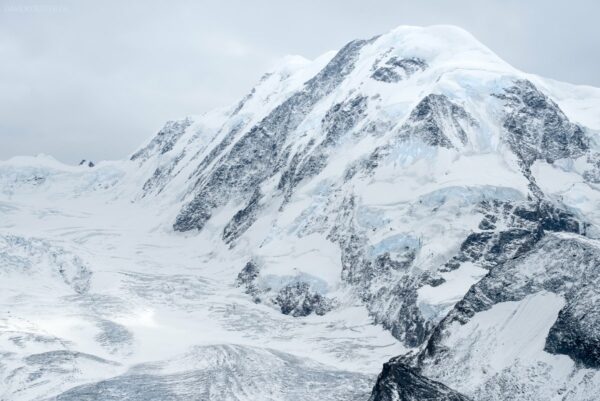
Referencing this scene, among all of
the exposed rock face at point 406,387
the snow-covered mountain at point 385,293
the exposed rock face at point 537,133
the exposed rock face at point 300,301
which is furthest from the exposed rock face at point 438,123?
the exposed rock face at point 406,387

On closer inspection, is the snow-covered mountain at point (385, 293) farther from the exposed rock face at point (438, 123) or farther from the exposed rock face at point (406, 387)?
the exposed rock face at point (438, 123)

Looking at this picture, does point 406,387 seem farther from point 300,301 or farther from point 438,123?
point 438,123

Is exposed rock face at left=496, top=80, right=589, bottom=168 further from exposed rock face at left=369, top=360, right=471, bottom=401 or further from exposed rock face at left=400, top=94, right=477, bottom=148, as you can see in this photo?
exposed rock face at left=369, top=360, right=471, bottom=401

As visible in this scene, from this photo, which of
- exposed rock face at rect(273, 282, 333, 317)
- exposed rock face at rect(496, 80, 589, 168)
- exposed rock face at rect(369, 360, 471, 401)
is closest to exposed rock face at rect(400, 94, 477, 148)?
exposed rock face at rect(496, 80, 589, 168)

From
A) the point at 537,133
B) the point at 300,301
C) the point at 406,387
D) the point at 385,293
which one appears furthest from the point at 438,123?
the point at 406,387

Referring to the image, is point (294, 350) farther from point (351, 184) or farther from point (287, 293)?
point (351, 184)

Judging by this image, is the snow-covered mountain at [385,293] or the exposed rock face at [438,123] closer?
the snow-covered mountain at [385,293]

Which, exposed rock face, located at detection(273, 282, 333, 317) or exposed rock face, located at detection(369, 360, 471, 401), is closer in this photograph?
exposed rock face, located at detection(369, 360, 471, 401)

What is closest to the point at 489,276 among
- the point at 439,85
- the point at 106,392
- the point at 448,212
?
the point at 106,392
